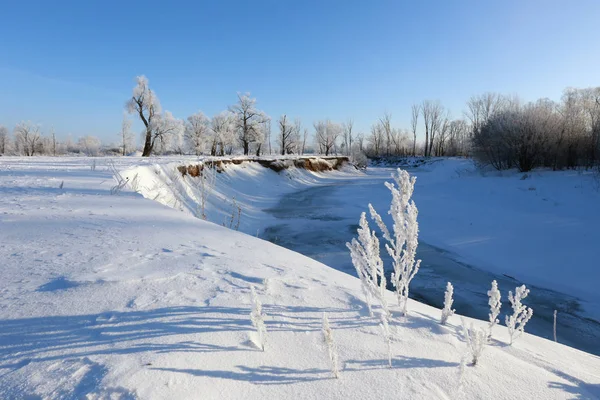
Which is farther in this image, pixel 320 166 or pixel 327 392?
pixel 320 166

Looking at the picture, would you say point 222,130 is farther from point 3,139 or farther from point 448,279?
point 448,279

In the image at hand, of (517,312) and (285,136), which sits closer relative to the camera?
(517,312)

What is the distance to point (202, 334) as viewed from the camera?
1.58 m

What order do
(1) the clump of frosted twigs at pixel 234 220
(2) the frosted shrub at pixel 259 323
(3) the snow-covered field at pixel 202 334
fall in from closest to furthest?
1. (3) the snow-covered field at pixel 202 334
2. (2) the frosted shrub at pixel 259 323
3. (1) the clump of frosted twigs at pixel 234 220

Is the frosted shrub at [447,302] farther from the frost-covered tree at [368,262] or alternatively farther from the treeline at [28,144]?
the treeline at [28,144]

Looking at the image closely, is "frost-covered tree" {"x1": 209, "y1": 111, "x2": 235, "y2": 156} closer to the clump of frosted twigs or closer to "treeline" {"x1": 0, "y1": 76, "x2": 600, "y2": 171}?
"treeline" {"x1": 0, "y1": 76, "x2": 600, "y2": 171}

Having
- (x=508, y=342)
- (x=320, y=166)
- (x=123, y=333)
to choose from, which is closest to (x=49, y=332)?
(x=123, y=333)

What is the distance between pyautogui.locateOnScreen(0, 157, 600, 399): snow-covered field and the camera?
128 centimetres

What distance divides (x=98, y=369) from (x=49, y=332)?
43 centimetres

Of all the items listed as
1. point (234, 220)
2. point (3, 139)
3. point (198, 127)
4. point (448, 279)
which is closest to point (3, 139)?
point (3, 139)

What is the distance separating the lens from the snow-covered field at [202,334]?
1.28 meters

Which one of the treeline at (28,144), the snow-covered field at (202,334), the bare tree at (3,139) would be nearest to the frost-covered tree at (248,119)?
the treeline at (28,144)

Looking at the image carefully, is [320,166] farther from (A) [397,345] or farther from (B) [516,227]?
(A) [397,345]

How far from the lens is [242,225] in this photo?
981 centimetres
